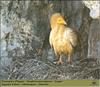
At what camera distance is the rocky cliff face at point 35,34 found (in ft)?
6.15

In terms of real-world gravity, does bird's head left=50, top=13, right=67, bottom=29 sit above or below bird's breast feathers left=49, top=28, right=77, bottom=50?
above

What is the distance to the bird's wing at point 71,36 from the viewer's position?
1888 millimetres

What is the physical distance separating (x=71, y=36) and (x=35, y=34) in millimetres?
268

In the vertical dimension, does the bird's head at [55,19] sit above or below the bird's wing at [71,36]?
above

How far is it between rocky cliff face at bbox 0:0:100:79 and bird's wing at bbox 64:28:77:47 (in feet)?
0.13

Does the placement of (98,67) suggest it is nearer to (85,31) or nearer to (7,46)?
(85,31)

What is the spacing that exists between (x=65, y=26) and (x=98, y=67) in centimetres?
39

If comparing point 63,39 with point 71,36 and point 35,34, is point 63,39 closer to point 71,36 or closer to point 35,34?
point 71,36

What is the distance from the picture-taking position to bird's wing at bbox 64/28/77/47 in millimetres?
1888

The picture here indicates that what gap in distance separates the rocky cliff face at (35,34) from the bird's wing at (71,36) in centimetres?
4

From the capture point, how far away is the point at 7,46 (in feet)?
6.15

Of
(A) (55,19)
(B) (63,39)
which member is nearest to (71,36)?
(B) (63,39)

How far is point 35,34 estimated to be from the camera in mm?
1898

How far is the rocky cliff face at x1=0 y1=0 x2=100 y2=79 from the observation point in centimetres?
187
